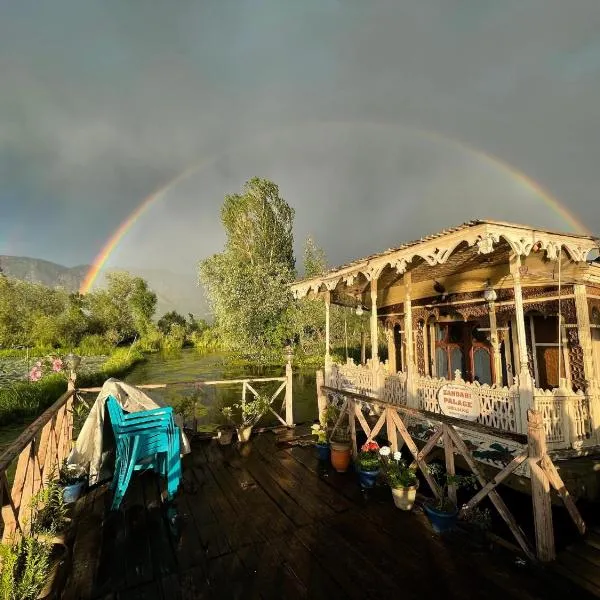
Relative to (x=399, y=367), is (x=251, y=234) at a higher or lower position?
higher

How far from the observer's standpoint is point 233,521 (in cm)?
428

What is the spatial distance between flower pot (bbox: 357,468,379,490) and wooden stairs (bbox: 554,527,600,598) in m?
2.23

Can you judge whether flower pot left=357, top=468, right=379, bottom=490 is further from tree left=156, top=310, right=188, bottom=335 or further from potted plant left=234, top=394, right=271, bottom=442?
tree left=156, top=310, right=188, bottom=335

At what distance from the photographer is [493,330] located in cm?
879

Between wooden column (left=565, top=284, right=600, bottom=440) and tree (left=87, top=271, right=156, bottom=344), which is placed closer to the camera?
wooden column (left=565, top=284, right=600, bottom=440)

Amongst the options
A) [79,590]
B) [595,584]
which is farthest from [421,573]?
[79,590]

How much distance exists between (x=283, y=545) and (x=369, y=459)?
1.97 metres

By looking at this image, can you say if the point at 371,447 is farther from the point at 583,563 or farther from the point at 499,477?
the point at 583,563

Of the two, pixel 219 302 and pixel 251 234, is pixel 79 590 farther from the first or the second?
pixel 251 234

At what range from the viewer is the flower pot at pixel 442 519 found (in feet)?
12.8

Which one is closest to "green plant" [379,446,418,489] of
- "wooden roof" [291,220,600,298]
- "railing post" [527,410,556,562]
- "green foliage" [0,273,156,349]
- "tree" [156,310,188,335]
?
"railing post" [527,410,556,562]

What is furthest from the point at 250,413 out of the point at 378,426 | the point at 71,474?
the point at 71,474

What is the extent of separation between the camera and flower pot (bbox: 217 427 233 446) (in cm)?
731

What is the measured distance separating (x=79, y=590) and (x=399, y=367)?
1135 centimetres
